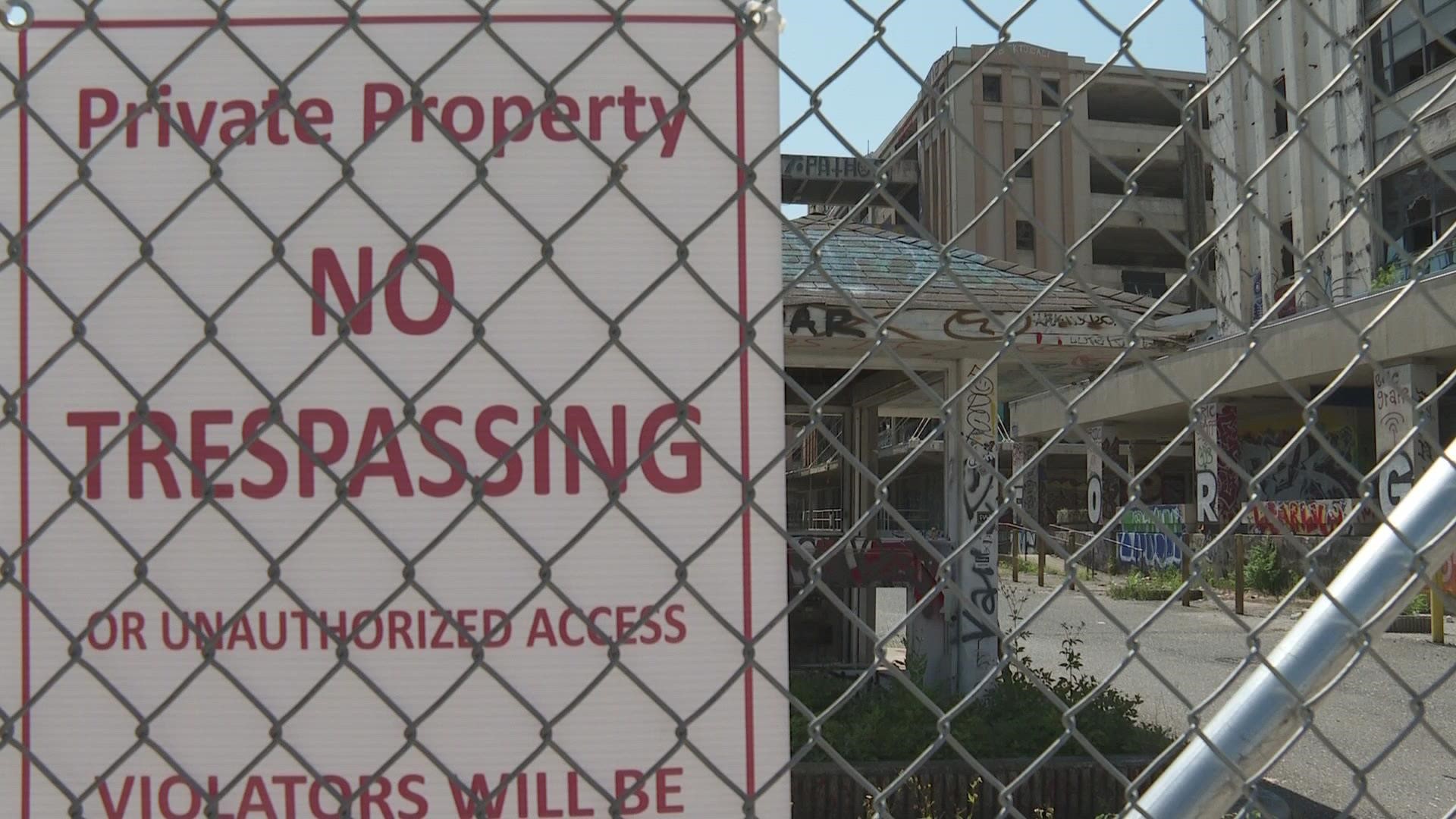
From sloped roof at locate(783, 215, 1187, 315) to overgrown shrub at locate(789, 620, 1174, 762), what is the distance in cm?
182

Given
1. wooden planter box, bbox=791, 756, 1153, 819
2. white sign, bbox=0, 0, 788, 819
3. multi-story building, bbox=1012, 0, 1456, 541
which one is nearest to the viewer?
white sign, bbox=0, 0, 788, 819

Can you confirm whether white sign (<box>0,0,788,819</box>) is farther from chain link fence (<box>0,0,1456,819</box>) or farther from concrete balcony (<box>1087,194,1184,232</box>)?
concrete balcony (<box>1087,194,1184,232</box>)

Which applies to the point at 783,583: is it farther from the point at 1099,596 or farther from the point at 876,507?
the point at 1099,596

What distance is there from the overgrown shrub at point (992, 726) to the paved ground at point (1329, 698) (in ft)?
1.34

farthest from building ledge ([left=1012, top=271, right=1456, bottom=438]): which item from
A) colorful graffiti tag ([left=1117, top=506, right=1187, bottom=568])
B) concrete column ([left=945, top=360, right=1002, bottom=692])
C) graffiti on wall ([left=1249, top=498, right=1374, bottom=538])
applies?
concrete column ([left=945, top=360, right=1002, bottom=692])

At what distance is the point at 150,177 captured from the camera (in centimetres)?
129

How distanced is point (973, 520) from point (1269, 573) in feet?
40.0

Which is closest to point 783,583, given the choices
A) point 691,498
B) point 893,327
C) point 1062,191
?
point 691,498

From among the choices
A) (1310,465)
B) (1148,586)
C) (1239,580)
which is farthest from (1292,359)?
(1239,580)

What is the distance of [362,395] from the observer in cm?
128

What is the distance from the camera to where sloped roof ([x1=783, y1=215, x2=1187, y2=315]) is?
585cm

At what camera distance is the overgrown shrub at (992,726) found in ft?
18.2

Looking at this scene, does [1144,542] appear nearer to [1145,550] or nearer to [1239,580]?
[1145,550]

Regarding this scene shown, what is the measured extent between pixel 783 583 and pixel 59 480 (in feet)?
2.58
